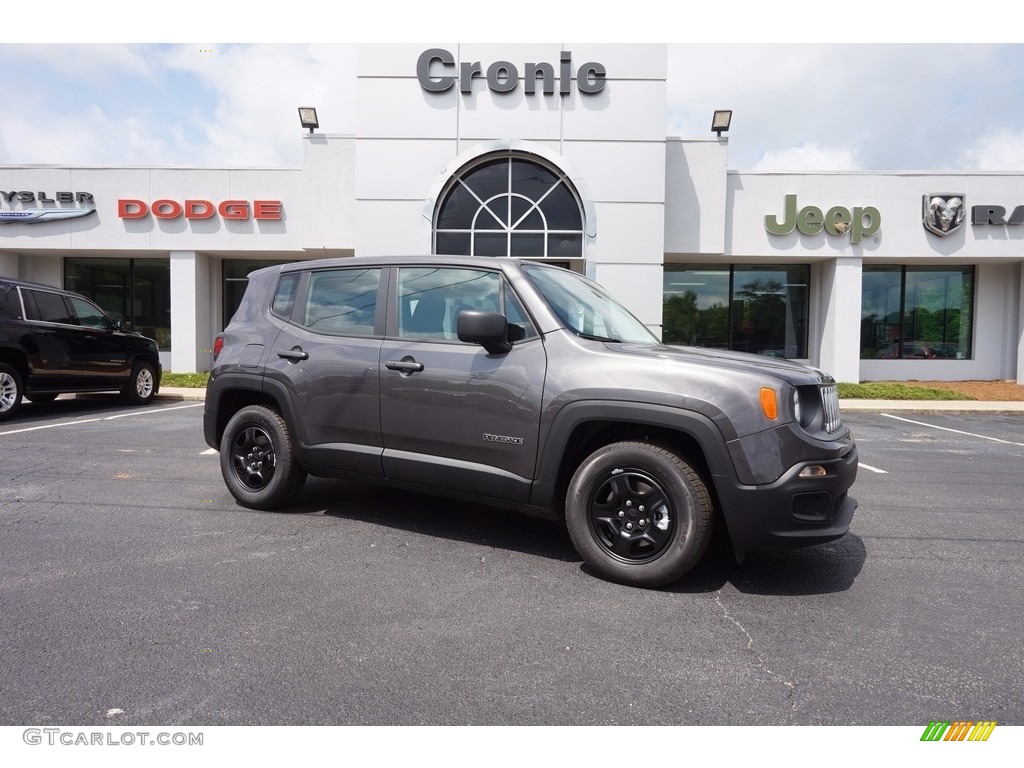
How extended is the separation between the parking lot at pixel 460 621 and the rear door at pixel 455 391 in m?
0.53

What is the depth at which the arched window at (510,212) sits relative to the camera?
49.3ft

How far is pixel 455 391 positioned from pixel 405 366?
1.33 feet

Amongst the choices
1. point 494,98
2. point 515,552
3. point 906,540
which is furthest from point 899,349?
point 515,552

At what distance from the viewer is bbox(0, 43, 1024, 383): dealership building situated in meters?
15.1

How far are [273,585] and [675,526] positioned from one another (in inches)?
A: 85.6

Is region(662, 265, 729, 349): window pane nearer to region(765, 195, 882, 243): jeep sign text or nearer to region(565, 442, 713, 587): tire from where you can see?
region(765, 195, 882, 243): jeep sign text

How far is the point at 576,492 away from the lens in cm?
361

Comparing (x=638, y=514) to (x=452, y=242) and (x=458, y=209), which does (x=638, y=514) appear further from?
(x=458, y=209)

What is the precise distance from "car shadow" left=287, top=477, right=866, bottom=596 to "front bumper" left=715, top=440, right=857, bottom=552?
38cm

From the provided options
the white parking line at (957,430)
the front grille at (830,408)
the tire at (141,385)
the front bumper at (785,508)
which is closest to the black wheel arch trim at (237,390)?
the front bumper at (785,508)

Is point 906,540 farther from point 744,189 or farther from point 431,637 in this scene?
point 744,189

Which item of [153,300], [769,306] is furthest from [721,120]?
[153,300]

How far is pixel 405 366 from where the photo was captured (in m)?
4.12

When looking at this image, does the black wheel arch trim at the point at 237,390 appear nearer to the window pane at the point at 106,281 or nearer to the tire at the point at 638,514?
the tire at the point at 638,514
